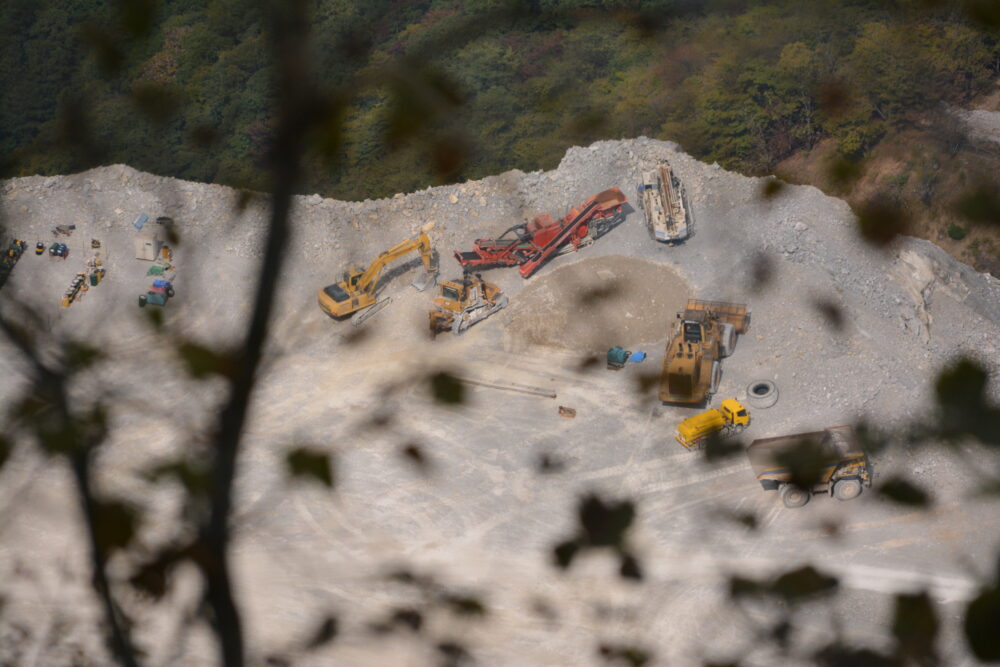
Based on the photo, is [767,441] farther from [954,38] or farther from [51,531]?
[954,38]

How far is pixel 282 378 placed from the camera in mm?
19000

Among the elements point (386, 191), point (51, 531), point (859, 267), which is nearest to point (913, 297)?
point (859, 267)

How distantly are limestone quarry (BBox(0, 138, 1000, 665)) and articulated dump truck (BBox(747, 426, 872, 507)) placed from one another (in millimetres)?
279

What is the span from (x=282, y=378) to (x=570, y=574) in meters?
8.23

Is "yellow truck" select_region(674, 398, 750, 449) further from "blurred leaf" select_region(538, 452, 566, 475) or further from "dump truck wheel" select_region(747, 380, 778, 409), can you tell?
"blurred leaf" select_region(538, 452, 566, 475)

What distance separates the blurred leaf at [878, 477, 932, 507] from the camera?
14.5 m

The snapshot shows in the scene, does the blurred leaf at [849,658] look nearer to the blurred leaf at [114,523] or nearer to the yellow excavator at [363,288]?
the blurred leaf at [114,523]

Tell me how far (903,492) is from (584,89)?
24.2 metres

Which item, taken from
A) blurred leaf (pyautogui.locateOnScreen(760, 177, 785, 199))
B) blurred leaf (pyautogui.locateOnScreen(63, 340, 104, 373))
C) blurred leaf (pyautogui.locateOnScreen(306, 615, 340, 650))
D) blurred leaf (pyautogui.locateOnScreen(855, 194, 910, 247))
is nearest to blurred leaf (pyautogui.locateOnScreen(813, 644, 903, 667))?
blurred leaf (pyautogui.locateOnScreen(306, 615, 340, 650))

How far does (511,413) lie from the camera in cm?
1747

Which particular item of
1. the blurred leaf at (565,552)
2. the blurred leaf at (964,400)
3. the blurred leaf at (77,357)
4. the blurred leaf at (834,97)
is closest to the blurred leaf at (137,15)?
the blurred leaf at (77,357)

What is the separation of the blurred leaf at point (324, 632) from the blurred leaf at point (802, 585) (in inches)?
266

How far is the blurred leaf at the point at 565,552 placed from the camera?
46.8 ft

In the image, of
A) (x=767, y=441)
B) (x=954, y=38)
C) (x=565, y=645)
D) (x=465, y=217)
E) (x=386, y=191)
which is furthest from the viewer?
(x=954, y=38)
